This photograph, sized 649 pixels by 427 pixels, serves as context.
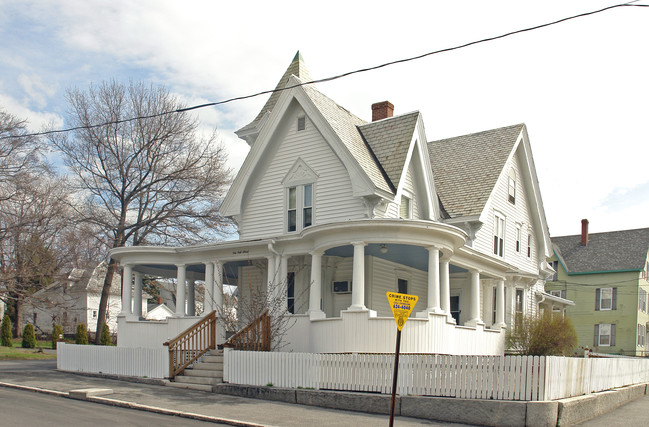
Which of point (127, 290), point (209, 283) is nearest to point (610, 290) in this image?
point (209, 283)

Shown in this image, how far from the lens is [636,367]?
72.9 feet

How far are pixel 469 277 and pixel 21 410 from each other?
15.9 m

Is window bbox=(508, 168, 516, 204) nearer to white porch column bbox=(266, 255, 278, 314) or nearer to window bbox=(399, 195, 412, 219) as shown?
window bbox=(399, 195, 412, 219)

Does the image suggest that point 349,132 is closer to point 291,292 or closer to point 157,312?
point 291,292

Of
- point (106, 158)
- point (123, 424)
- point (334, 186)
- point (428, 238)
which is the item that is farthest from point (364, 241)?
point (106, 158)

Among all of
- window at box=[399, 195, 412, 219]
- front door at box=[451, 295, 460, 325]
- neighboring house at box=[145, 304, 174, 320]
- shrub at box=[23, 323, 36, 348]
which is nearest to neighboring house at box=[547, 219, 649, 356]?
front door at box=[451, 295, 460, 325]

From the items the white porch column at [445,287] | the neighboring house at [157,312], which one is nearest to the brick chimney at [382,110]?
the white porch column at [445,287]

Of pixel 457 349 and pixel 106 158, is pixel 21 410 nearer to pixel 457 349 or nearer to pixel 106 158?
pixel 457 349

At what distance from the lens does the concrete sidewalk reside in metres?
12.5

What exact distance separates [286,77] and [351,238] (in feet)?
36.9

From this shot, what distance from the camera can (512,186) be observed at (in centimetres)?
2847

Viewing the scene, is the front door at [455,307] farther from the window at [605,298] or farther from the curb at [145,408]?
the window at [605,298]

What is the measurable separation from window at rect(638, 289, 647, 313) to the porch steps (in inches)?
1602

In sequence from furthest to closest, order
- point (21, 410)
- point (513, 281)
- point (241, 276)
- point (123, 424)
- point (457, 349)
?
point (513, 281) < point (241, 276) < point (457, 349) < point (21, 410) < point (123, 424)
